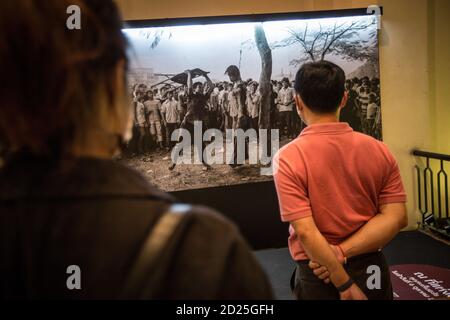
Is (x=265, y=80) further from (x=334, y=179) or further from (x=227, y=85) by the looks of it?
(x=334, y=179)

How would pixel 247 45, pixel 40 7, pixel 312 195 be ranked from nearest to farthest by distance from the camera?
pixel 40 7 → pixel 312 195 → pixel 247 45

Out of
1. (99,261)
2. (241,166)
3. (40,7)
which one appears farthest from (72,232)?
(241,166)

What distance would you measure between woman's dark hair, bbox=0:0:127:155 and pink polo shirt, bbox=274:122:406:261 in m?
0.92

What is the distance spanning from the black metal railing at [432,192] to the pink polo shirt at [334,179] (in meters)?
3.23

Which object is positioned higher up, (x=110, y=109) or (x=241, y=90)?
(x=241, y=90)

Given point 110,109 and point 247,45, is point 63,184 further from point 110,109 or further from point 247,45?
point 247,45

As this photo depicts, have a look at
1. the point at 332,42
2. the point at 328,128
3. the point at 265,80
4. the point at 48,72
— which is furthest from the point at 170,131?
the point at 48,72

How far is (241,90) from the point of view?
411 centimetres

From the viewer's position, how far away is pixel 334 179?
136cm

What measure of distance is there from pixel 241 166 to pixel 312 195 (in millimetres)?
2811

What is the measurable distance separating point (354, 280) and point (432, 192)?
135 inches

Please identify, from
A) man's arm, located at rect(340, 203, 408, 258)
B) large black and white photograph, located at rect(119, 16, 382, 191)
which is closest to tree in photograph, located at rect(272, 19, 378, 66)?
large black and white photograph, located at rect(119, 16, 382, 191)

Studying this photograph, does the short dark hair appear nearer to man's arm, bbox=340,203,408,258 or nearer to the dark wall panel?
man's arm, bbox=340,203,408,258

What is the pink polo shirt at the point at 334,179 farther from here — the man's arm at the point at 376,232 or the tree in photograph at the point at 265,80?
the tree in photograph at the point at 265,80
